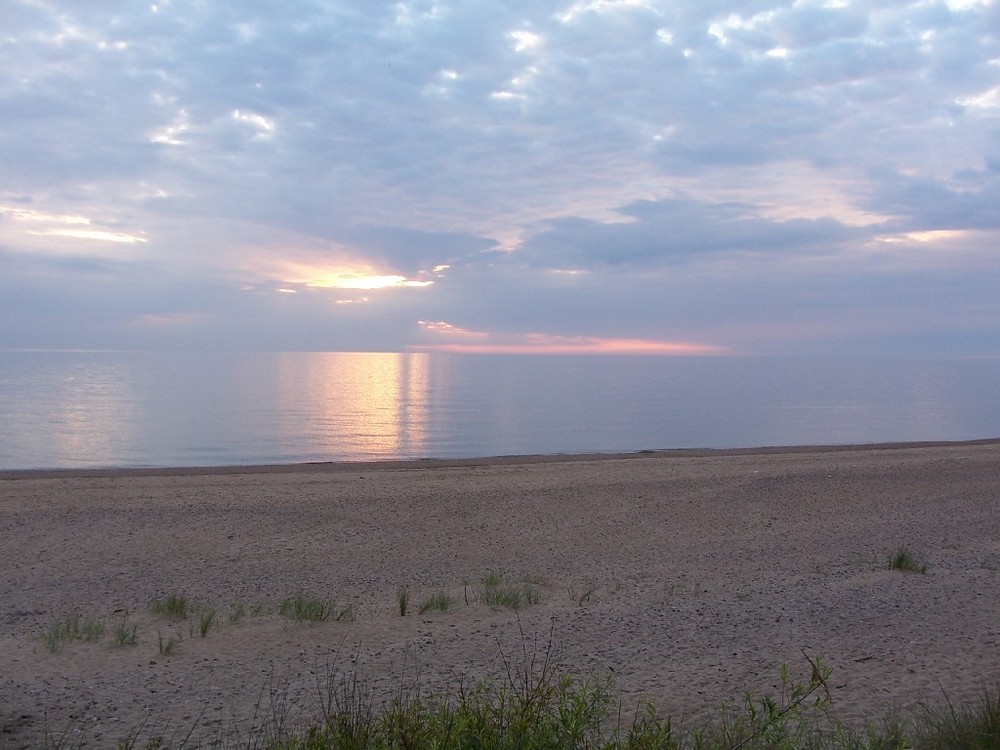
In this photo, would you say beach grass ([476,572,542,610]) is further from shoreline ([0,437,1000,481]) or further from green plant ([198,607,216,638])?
shoreline ([0,437,1000,481])

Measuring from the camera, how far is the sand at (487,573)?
5.79 m

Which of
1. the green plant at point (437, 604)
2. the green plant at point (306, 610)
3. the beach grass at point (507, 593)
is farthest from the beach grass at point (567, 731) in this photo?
the beach grass at point (507, 593)

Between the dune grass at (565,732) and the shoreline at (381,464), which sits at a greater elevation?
the dune grass at (565,732)

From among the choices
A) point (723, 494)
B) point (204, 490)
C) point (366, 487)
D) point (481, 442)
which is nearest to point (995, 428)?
point (481, 442)

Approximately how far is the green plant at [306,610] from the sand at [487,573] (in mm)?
132

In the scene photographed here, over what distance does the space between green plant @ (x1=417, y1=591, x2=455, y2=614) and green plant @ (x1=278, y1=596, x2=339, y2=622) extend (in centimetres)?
87

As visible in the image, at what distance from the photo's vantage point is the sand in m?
5.79

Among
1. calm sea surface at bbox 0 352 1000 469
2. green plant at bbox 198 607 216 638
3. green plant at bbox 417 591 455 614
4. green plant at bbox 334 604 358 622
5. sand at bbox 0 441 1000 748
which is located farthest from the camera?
calm sea surface at bbox 0 352 1000 469

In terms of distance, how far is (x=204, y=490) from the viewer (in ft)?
58.1

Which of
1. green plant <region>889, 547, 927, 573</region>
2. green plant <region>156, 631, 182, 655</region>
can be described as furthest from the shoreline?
green plant <region>156, 631, 182, 655</region>

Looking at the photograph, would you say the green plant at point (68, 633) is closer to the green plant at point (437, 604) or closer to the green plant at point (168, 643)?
the green plant at point (168, 643)

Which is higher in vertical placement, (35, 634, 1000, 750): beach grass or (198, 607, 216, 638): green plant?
(35, 634, 1000, 750): beach grass

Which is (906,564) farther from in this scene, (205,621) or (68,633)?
(68,633)

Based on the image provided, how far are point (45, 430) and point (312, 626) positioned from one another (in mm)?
31947
